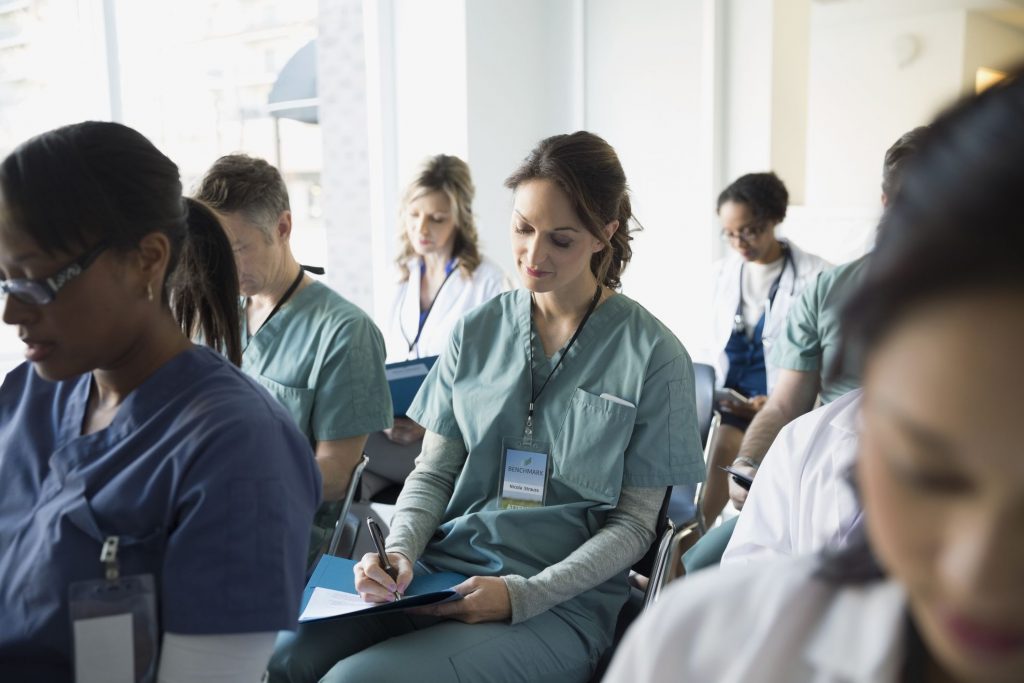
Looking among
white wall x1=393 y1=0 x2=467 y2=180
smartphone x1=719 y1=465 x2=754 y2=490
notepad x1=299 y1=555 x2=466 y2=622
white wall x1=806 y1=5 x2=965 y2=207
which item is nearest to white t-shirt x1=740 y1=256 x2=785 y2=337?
white wall x1=393 y1=0 x2=467 y2=180

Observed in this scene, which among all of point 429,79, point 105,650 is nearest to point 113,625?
point 105,650

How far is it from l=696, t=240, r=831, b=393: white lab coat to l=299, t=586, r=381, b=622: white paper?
2120mm

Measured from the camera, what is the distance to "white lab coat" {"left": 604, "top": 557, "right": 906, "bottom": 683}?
583mm

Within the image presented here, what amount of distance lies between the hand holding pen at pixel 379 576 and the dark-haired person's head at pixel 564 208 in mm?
617

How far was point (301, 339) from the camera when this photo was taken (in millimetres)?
2049

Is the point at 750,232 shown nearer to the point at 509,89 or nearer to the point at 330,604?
the point at 509,89

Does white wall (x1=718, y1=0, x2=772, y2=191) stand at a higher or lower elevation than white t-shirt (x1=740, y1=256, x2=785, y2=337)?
higher

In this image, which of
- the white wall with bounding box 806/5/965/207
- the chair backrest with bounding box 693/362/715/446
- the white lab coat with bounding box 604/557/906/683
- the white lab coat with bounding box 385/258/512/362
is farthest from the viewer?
the white wall with bounding box 806/5/965/207

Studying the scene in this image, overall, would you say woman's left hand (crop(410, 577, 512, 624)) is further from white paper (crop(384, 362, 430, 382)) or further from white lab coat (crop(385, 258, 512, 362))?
white lab coat (crop(385, 258, 512, 362))

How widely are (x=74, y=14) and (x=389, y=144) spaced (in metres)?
1.57

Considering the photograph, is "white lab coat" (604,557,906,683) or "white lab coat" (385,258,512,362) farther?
"white lab coat" (385,258,512,362)

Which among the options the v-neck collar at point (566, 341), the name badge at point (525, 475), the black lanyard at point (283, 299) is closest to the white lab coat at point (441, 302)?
the black lanyard at point (283, 299)

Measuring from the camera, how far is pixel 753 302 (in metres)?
3.62

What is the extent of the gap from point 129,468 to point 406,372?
152cm
